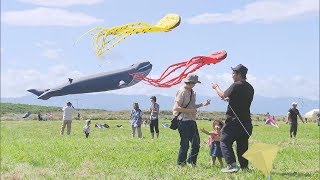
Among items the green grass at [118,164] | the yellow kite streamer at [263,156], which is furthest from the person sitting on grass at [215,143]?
the yellow kite streamer at [263,156]

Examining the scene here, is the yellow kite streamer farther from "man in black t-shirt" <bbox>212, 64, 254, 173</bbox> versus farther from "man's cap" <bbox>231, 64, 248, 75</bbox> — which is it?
"man's cap" <bbox>231, 64, 248, 75</bbox>

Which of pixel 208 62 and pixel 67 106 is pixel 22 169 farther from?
pixel 67 106

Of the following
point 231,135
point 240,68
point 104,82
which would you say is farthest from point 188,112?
point 104,82

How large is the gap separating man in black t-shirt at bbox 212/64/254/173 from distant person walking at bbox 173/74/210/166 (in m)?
0.93

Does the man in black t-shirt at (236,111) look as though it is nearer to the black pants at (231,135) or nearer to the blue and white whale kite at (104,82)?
the black pants at (231,135)

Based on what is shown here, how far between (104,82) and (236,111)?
6349mm

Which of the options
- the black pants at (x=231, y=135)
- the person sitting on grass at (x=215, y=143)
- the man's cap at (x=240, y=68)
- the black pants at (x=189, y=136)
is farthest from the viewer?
the person sitting on grass at (x=215, y=143)

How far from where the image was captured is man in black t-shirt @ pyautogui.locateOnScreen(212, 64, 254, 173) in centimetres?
1159

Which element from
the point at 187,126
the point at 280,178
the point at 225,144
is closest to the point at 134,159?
the point at 187,126

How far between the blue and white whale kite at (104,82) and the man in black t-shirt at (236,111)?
344 centimetres

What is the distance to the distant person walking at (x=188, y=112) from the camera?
12.6 m

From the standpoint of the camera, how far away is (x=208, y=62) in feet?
38.4

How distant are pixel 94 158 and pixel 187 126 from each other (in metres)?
3.24

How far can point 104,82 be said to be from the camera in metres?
17.2
